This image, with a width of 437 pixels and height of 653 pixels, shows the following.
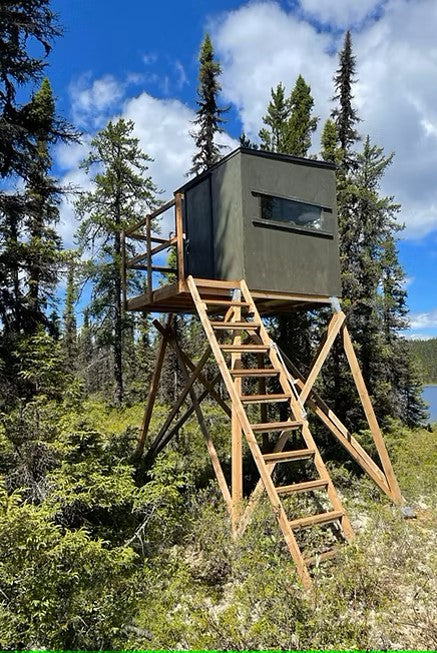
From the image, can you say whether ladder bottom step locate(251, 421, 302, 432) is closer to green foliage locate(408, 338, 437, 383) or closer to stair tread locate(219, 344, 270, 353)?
stair tread locate(219, 344, 270, 353)

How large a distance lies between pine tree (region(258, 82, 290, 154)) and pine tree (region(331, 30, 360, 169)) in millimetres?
3354

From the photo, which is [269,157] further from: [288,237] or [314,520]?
[314,520]

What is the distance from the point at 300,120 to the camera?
1271cm

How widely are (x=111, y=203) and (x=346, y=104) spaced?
9502mm

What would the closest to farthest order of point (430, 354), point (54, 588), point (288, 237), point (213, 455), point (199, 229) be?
A: point (54, 588), point (213, 455), point (288, 237), point (199, 229), point (430, 354)

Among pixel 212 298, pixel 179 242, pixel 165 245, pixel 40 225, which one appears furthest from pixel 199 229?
pixel 40 225

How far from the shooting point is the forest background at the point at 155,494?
11.9 ft

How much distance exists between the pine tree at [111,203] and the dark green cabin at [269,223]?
9735 mm

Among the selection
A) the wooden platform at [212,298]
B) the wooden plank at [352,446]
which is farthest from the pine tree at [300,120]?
the wooden plank at [352,446]

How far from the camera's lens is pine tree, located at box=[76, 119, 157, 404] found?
1723cm

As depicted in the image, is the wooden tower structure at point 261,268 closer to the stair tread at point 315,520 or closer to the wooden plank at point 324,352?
the wooden plank at point 324,352

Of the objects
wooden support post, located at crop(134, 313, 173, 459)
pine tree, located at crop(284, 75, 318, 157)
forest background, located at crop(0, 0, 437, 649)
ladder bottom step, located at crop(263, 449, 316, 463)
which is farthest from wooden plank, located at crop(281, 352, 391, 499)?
pine tree, located at crop(284, 75, 318, 157)

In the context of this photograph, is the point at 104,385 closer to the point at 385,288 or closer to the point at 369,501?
the point at 385,288

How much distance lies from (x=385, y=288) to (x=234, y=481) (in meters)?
17.9
